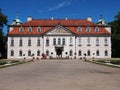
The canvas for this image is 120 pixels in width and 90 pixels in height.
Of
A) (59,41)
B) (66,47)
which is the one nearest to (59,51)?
(66,47)

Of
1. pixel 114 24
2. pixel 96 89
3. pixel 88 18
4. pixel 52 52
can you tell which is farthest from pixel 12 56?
pixel 96 89

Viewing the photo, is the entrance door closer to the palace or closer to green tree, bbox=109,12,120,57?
the palace

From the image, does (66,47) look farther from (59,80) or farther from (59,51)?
(59,80)

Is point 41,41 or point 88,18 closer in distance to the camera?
point 41,41

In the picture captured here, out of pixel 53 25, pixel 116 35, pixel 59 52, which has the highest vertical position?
pixel 53 25

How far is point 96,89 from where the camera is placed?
10.2 m

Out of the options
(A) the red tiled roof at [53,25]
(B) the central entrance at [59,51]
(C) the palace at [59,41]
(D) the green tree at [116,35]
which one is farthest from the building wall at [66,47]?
(D) the green tree at [116,35]

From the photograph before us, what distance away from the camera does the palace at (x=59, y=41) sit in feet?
235

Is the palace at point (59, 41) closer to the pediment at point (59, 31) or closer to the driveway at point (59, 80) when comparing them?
the pediment at point (59, 31)

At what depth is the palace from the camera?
71.7 metres

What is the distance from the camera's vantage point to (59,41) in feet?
236

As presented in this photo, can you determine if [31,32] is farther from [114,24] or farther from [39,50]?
[114,24]

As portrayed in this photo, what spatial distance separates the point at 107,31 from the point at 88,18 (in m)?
8.01

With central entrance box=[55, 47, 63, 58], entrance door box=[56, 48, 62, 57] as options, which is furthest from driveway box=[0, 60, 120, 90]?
entrance door box=[56, 48, 62, 57]
